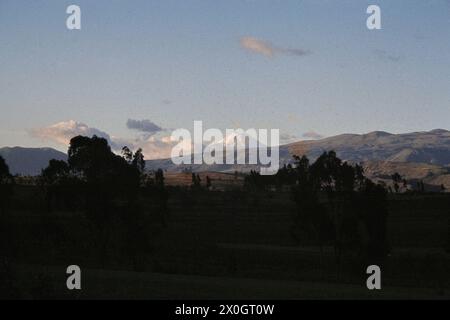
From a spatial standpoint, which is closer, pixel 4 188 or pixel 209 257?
pixel 4 188

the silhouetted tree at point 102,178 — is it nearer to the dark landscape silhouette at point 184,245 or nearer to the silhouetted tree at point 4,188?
the dark landscape silhouette at point 184,245

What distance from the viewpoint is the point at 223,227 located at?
4636 inches

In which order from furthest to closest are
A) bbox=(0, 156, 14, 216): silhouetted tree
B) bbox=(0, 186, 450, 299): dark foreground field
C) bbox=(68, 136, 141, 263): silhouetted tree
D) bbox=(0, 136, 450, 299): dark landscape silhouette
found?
bbox=(0, 156, 14, 216): silhouetted tree, bbox=(68, 136, 141, 263): silhouetted tree, bbox=(0, 136, 450, 299): dark landscape silhouette, bbox=(0, 186, 450, 299): dark foreground field

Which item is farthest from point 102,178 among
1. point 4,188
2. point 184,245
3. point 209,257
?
point 184,245

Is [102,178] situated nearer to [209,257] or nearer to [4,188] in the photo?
[4,188]

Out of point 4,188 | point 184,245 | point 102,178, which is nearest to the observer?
point 102,178

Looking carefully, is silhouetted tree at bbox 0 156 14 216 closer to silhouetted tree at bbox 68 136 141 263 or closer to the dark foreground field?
the dark foreground field

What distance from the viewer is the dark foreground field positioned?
3347 centimetres

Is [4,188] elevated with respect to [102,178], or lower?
lower

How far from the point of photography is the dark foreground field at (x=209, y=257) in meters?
33.5

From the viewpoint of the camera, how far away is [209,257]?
72.5m

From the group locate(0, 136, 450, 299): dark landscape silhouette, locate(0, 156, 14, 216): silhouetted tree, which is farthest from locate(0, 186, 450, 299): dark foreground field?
locate(0, 156, 14, 216): silhouetted tree

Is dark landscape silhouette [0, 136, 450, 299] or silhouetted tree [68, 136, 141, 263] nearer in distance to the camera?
dark landscape silhouette [0, 136, 450, 299]

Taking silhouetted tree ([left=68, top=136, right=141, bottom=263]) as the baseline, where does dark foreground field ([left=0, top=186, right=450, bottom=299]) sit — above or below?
below
